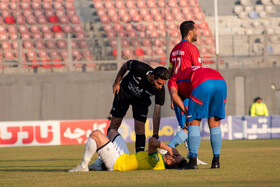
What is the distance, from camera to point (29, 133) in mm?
20312

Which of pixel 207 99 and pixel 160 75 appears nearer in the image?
pixel 207 99

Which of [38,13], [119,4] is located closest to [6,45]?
[38,13]

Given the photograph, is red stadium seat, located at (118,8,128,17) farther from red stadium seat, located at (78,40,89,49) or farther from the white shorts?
the white shorts

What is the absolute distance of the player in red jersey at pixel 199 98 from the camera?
25.5 feet

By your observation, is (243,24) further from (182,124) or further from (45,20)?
(182,124)

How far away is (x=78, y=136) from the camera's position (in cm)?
2070

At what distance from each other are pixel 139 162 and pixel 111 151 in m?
0.45

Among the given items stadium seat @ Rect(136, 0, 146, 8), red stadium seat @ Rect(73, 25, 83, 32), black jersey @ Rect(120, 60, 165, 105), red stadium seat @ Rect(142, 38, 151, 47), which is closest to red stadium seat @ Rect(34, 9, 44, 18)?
red stadium seat @ Rect(73, 25, 83, 32)

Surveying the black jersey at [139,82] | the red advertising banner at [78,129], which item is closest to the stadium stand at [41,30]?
the red advertising banner at [78,129]

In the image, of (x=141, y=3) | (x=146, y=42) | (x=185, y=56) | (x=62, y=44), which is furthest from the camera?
(x=141, y=3)

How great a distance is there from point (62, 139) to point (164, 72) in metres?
13.1

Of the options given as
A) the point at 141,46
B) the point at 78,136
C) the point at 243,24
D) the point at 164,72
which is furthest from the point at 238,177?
the point at 243,24

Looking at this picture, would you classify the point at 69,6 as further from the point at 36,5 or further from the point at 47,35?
the point at 47,35

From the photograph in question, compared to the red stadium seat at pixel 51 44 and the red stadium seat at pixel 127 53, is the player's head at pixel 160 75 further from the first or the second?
the red stadium seat at pixel 51 44
